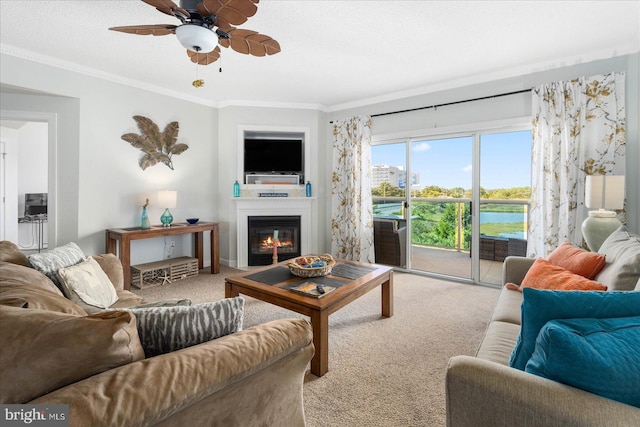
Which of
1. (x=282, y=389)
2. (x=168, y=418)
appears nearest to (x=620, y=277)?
(x=282, y=389)

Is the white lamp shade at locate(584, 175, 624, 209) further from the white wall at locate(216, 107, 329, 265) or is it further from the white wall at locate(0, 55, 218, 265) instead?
the white wall at locate(0, 55, 218, 265)

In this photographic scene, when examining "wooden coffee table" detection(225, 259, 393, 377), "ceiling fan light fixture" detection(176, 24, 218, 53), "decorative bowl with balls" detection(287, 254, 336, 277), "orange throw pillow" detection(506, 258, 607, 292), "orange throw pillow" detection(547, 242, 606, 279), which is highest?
"ceiling fan light fixture" detection(176, 24, 218, 53)

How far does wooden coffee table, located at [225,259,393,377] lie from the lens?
1.95m

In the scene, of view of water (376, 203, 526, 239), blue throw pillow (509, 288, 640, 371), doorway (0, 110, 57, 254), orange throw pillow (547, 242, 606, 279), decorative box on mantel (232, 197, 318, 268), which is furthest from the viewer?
doorway (0, 110, 57, 254)

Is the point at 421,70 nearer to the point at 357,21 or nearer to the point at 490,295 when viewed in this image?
the point at 357,21

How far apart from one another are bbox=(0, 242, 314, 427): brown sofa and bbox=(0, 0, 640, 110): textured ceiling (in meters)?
2.42

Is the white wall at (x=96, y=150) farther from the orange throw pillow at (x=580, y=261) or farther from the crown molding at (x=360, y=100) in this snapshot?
the orange throw pillow at (x=580, y=261)

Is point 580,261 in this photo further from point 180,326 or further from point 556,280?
point 180,326

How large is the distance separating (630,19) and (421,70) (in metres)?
1.73

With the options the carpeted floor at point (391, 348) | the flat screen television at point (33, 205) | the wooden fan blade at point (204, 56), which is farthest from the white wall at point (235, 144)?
the flat screen television at point (33, 205)

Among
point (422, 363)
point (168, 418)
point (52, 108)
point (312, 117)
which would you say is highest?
point (312, 117)

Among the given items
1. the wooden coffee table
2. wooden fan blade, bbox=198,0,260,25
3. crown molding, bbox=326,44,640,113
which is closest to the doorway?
wooden fan blade, bbox=198,0,260,25

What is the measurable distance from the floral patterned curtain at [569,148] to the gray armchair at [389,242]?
1.58 meters

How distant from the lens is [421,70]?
11.6ft
